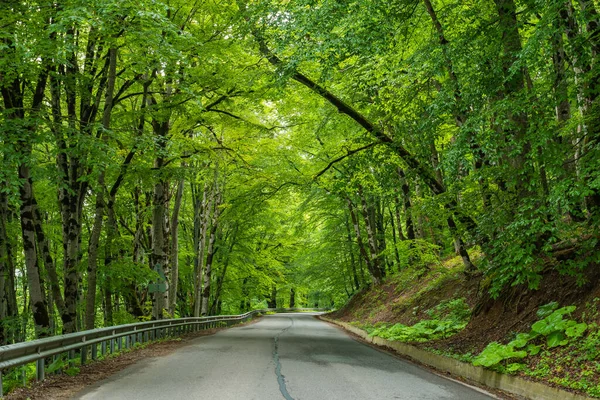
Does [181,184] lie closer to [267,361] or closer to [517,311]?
[267,361]

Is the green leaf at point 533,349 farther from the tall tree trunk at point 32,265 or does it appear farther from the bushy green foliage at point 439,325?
the tall tree trunk at point 32,265

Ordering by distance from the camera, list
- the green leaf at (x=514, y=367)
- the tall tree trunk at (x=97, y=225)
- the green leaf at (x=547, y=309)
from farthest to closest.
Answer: the tall tree trunk at (x=97, y=225) < the green leaf at (x=547, y=309) < the green leaf at (x=514, y=367)

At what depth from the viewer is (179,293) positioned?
3084 centimetres

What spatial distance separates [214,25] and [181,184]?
20.3ft

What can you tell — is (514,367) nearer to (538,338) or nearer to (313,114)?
(538,338)

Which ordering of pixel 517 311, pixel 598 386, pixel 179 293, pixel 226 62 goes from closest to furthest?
pixel 598 386 < pixel 517 311 < pixel 226 62 < pixel 179 293

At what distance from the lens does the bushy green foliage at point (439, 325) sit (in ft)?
39.5

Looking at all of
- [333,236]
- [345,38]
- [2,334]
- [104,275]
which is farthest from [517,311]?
[333,236]

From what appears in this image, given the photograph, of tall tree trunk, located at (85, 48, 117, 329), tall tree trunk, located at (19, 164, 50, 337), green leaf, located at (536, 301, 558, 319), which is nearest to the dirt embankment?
green leaf, located at (536, 301, 558, 319)

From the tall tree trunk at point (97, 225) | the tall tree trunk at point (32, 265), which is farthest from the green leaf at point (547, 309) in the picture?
the tall tree trunk at point (32, 265)

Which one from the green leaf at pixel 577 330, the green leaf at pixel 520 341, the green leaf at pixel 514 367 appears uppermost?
the green leaf at pixel 577 330

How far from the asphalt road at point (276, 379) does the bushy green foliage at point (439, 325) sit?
1878mm

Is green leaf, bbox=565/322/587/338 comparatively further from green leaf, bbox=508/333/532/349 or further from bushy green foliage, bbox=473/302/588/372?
green leaf, bbox=508/333/532/349

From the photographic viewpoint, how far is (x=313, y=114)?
1991cm
